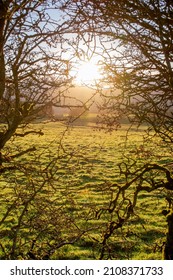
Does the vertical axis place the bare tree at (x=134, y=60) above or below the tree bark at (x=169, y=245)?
above

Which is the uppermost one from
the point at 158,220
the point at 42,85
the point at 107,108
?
the point at 42,85

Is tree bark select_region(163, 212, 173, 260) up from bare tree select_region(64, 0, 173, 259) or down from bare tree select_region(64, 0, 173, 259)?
down

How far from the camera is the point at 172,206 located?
13.5 feet

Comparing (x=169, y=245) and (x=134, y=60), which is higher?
(x=134, y=60)
